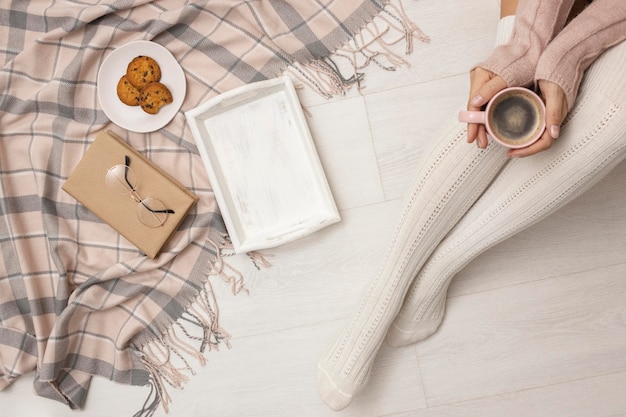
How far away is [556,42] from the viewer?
71 cm

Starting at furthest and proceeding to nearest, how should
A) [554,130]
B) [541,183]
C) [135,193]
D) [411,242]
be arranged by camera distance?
[135,193]
[411,242]
[541,183]
[554,130]

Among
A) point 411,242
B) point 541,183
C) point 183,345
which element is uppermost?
point 541,183

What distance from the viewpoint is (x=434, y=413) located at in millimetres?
1095

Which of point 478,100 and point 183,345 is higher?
point 478,100

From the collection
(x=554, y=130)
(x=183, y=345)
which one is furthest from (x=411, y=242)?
(x=183, y=345)

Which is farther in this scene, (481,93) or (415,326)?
(415,326)

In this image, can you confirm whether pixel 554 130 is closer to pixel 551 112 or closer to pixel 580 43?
pixel 551 112

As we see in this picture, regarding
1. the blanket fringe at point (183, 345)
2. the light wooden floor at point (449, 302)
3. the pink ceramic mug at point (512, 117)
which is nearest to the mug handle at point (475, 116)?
→ the pink ceramic mug at point (512, 117)

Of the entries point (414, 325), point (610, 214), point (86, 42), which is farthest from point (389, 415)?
point (86, 42)

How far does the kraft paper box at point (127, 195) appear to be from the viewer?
1052 millimetres

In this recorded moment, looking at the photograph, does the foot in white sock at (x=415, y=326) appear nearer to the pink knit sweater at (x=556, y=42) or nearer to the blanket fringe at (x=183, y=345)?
the blanket fringe at (x=183, y=345)

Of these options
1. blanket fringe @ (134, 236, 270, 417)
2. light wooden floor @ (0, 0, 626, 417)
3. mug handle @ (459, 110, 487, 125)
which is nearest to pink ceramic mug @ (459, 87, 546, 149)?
mug handle @ (459, 110, 487, 125)

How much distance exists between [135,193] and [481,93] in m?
0.66

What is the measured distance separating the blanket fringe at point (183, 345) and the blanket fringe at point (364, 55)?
40cm
